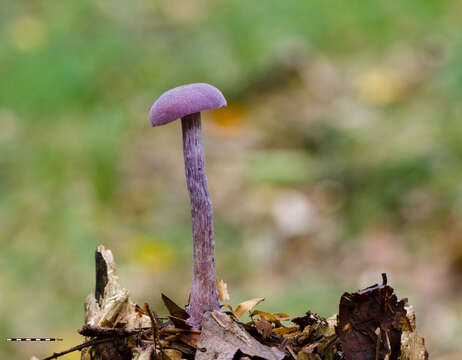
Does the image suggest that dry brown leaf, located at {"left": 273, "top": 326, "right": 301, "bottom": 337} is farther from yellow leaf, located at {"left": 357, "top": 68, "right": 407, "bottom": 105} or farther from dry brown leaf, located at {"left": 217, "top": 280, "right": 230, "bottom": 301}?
yellow leaf, located at {"left": 357, "top": 68, "right": 407, "bottom": 105}

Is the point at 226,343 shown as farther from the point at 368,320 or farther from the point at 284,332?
the point at 368,320

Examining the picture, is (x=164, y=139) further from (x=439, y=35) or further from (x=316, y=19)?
(x=439, y=35)

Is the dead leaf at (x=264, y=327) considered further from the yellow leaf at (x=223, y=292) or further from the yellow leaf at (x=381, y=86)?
the yellow leaf at (x=381, y=86)

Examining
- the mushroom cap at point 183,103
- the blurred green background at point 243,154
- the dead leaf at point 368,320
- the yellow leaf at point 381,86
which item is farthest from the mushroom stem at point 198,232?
the yellow leaf at point 381,86

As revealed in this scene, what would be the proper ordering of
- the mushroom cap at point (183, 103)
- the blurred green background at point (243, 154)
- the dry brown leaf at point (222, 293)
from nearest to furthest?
1. the mushroom cap at point (183, 103)
2. the dry brown leaf at point (222, 293)
3. the blurred green background at point (243, 154)

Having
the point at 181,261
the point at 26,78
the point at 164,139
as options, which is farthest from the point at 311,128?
the point at 26,78
